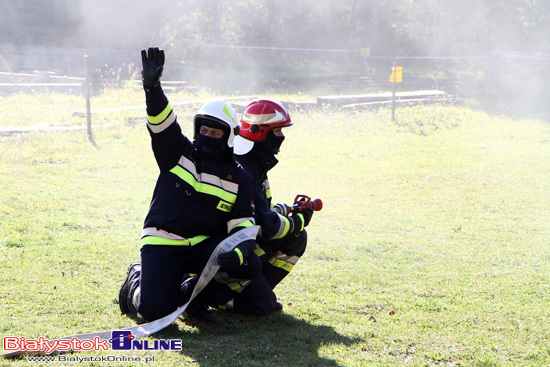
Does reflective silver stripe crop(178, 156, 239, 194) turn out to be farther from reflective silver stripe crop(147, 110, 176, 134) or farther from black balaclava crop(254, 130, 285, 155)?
black balaclava crop(254, 130, 285, 155)

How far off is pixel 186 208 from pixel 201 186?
0.20 metres

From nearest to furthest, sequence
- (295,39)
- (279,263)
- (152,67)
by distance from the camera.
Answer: (152,67), (279,263), (295,39)

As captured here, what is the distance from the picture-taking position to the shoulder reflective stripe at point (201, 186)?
4.15 meters

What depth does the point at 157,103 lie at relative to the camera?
391cm

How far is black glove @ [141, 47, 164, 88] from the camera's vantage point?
383cm

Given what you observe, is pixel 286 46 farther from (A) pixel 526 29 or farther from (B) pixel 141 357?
(B) pixel 141 357

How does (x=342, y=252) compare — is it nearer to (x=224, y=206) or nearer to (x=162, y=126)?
(x=224, y=206)

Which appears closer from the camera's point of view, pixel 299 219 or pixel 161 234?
pixel 161 234

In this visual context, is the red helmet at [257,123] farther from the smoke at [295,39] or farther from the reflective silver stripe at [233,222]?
the smoke at [295,39]

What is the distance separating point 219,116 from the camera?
423 centimetres

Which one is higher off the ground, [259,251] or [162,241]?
[162,241]

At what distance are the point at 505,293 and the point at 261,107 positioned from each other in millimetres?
2977

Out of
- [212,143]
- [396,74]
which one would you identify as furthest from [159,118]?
[396,74]

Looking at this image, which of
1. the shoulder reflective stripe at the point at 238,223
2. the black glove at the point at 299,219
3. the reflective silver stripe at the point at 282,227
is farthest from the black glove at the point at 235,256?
the black glove at the point at 299,219
